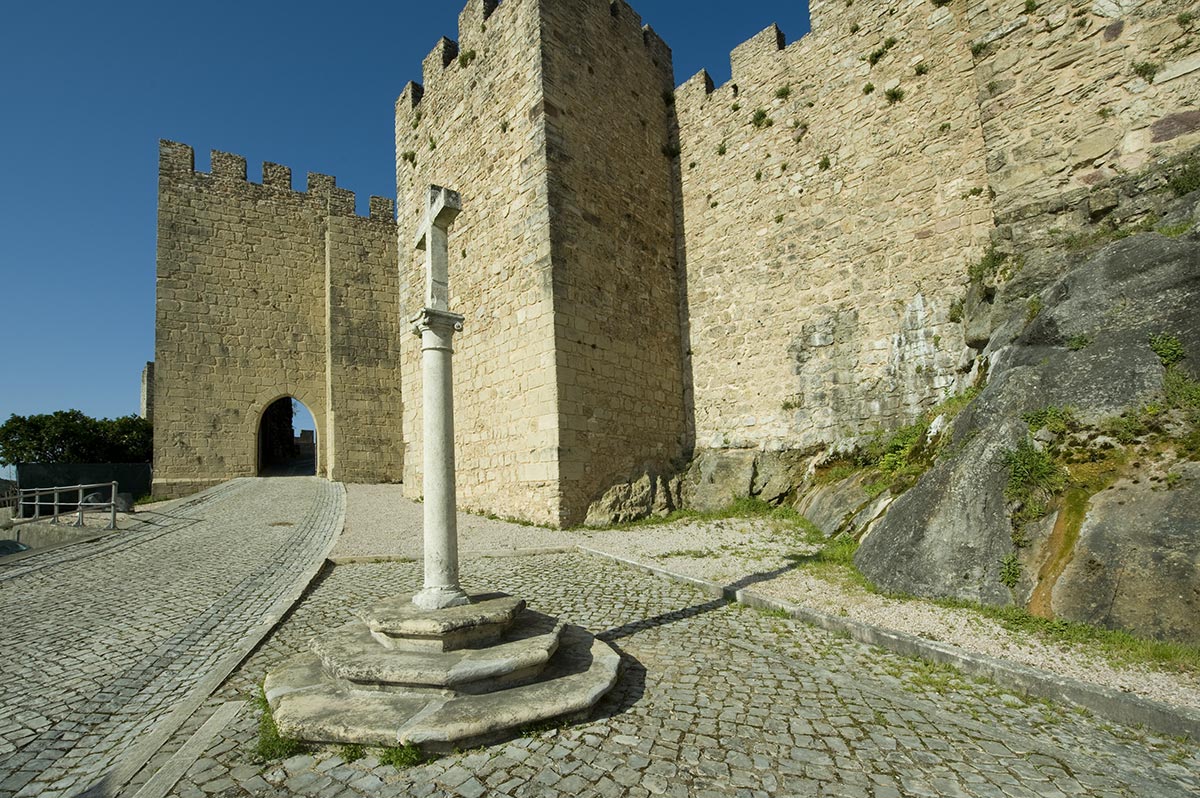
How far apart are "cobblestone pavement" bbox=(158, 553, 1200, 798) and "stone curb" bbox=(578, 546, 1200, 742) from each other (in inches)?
3.0

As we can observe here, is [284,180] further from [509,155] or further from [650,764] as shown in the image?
[650,764]

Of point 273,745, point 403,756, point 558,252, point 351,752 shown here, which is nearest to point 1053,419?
point 403,756

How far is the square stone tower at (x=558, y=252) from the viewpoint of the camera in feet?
33.7

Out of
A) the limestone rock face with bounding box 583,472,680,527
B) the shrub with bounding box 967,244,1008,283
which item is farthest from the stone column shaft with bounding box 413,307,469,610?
the shrub with bounding box 967,244,1008,283

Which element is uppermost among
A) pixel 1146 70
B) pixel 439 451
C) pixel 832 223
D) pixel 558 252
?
pixel 1146 70

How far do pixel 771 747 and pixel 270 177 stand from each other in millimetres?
21983

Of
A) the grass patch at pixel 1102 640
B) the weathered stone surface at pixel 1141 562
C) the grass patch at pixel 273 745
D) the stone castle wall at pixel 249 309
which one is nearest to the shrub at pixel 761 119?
the weathered stone surface at pixel 1141 562

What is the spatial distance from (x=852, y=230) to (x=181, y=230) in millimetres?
18441

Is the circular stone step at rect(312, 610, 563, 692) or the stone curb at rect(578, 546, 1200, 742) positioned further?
the circular stone step at rect(312, 610, 563, 692)

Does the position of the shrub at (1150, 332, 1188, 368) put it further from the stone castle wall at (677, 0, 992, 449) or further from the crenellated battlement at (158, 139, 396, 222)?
the crenellated battlement at (158, 139, 396, 222)

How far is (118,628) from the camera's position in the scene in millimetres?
4992

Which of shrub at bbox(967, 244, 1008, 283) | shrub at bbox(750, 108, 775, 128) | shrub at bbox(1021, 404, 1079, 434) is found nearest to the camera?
shrub at bbox(1021, 404, 1079, 434)

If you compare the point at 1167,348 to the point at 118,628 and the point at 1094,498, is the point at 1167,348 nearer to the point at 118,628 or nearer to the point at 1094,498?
→ the point at 1094,498

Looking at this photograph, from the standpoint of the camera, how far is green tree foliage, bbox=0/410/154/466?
2566 cm
